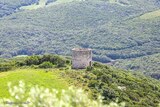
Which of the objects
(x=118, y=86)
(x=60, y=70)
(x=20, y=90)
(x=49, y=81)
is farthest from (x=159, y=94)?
(x=20, y=90)

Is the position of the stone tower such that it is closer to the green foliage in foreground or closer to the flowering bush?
the green foliage in foreground

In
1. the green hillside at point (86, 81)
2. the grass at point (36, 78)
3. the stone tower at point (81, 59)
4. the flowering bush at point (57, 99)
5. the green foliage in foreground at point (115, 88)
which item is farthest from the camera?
the stone tower at point (81, 59)

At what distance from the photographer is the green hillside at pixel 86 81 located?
192ft

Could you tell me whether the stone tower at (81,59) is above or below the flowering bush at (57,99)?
below

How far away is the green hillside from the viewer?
58.5 meters

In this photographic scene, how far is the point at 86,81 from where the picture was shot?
6138 cm

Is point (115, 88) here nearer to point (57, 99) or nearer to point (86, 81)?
point (86, 81)

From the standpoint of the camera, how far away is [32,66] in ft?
234

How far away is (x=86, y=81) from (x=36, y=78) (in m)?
5.31

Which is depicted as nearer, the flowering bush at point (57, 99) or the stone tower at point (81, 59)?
the flowering bush at point (57, 99)

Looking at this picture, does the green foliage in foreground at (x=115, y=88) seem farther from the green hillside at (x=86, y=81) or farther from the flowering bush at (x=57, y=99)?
the flowering bush at (x=57, y=99)

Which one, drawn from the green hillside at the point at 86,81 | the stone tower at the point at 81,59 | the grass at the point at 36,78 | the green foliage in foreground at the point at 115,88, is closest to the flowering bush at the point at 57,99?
the green hillside at the point at 86,81

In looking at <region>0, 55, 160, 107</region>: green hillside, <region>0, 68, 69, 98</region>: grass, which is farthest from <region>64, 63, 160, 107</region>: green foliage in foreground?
<region>0, 68, 69, 98</region>: grass

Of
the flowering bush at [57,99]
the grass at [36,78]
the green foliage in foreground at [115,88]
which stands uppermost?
the flowering bush at [57,99]
